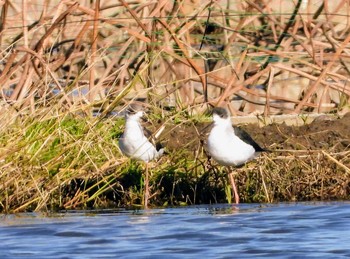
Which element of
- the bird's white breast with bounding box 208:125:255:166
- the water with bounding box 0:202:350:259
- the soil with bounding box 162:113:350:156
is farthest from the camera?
the soil with bounding box 162:113:350:156

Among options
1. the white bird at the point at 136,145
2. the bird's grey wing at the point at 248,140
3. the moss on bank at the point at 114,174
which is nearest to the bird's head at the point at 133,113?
the white bird at the point at 136,145

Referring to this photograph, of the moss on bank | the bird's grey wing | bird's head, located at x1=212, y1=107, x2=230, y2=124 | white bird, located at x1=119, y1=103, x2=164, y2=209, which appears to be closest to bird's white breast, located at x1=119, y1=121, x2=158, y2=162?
white bird, located at x1=119, y1=103, x2=164, y2=209

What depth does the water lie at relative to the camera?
664cm

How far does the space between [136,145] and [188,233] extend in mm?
1142

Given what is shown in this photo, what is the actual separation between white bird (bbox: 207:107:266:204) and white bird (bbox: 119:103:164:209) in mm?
500

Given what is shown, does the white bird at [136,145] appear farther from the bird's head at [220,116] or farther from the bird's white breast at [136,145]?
the bird's head at [220,116]

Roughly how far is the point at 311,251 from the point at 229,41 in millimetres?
4940

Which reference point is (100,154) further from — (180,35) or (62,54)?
(62,54)

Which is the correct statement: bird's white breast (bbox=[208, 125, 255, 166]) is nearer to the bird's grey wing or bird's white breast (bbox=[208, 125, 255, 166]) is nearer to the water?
the bird's grey wing

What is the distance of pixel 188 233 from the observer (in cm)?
723

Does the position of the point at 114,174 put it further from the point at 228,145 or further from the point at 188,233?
the point at 188,233

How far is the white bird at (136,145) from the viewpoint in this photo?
319 inches

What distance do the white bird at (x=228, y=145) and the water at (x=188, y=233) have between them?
39 cm

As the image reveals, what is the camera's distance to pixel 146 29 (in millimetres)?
9602
